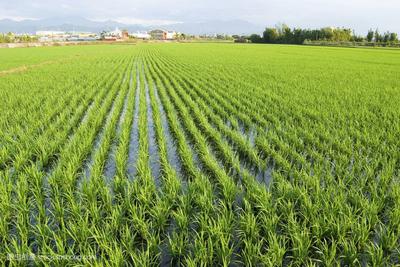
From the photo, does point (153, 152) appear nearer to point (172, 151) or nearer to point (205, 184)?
point (172, 151)

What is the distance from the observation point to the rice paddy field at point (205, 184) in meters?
2.77

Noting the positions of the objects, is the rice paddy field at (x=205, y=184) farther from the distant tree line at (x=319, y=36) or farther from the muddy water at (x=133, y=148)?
the distant tree line at (x=319, y=36)

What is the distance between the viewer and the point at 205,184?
3.86 metres

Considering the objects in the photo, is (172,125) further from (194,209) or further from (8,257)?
(8,257)

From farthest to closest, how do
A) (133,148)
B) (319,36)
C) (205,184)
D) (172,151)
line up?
(319,36), (133,148), (172,151), (205,184)

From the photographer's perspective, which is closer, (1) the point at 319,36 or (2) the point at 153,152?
(2) the point at 153,152

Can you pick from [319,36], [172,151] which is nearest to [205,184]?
[172,151]

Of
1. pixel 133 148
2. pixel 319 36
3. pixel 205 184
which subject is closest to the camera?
pixel 205 184

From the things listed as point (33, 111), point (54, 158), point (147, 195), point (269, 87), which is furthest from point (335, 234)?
point (269, 87)

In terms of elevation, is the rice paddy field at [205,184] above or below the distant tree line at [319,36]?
below

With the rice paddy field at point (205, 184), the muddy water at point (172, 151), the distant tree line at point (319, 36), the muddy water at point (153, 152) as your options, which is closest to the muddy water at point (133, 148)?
the rice paddy field at point (205, 184)

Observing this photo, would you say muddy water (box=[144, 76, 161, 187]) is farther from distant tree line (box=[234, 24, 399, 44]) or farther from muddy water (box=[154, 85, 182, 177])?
distant tree line (box=[234, 24, 399, 44])

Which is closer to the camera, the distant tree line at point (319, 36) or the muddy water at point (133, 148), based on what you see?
the muddy water at point (133, 148)

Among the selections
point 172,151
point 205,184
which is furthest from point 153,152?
point 205,184
